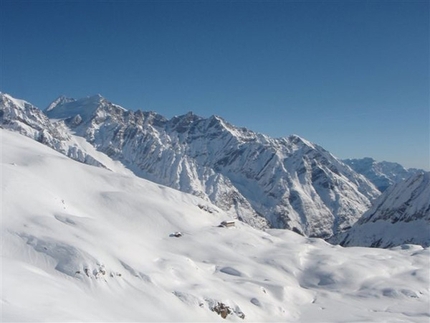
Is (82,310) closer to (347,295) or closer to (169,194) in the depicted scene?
(347,295)

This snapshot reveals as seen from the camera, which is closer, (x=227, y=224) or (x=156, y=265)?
(x=156, y=265)

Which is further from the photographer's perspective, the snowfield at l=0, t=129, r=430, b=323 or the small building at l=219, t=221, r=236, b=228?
the small building at l=219, t=221, r=236, b=228

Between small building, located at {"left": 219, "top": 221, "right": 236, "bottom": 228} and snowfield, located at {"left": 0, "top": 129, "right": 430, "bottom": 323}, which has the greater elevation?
small building, located at {"left": 219, "top": 221, "right": 236, "bottom": 228}

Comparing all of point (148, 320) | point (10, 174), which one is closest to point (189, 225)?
point (10, 174)

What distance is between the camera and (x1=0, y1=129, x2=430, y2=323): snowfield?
31656mm

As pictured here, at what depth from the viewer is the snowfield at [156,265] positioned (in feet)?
104

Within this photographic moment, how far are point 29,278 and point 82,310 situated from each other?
17.7 ft

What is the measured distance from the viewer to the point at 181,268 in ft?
158

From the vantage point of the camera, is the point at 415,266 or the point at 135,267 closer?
the point at 135,267

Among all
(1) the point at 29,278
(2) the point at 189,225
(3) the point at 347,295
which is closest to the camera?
(1) the point at 29,278

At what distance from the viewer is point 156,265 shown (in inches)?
1847

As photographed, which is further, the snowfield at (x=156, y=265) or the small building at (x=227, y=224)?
the small building at (x=227, y=224)

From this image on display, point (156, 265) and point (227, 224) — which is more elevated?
point (227, 224)

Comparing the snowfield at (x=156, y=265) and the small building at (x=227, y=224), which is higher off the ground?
the small building at (x=227, y=224)
